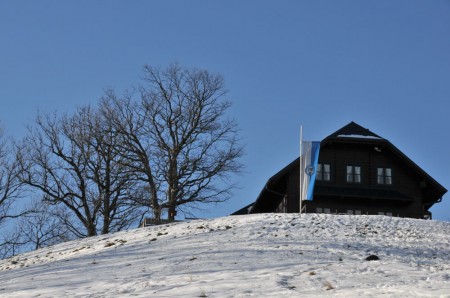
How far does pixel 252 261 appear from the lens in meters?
18.0

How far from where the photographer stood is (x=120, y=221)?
150 ft

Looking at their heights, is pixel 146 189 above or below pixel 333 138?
below

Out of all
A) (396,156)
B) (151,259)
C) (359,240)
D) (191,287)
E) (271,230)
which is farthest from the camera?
(396,156)

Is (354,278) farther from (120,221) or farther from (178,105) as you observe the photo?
(178,105)

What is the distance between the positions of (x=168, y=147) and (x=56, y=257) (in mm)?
22903

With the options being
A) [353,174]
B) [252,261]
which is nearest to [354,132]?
[353,174]

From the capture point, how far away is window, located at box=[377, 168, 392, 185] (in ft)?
160

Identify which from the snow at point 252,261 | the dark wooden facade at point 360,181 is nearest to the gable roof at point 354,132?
the dark wooden facade at point 360,181

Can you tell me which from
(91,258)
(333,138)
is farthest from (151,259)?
(333,138)

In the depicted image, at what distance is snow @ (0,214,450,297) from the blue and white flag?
8.55 m

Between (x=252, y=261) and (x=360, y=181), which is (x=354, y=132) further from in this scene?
(x=252, y=261)

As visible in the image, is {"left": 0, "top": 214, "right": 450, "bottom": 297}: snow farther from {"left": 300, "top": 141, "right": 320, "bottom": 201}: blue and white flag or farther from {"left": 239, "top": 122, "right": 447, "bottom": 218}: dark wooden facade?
{"left": 239, "top": 122, "right": 447, "bottom": 218}: dark wooden facade

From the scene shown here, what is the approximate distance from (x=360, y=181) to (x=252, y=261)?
31.3m

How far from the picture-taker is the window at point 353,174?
48.2 m
